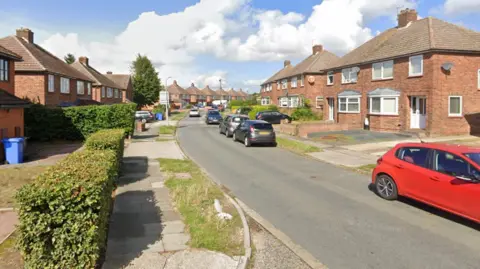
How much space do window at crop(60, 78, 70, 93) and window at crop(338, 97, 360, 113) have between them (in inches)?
951

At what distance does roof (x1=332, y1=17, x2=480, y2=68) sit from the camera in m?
22.0

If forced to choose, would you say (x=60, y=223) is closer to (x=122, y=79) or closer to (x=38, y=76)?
(x=38, y=76)

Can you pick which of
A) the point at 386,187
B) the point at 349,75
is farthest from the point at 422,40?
the point at 386,187

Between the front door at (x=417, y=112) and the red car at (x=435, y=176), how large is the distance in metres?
16.2

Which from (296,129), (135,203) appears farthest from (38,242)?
(296,129)

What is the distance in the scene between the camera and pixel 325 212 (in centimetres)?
809

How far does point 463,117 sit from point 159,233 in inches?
878

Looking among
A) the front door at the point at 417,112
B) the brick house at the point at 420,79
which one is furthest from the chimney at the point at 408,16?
the front door at the point at 417,112

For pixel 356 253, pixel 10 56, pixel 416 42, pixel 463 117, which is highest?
pixel 416 42

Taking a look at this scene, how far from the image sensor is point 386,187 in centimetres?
916

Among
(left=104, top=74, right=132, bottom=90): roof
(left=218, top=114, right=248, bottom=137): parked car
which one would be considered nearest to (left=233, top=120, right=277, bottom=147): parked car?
(left=218, top=114, right=248, bottom=137): parked car

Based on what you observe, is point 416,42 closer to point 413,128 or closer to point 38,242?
point 413,128

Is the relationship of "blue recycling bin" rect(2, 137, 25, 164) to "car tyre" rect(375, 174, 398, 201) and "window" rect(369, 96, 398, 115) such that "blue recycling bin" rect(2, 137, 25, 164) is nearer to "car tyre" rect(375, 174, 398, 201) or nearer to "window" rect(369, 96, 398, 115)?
"car tyre" rect(375, 174, 398, 201)

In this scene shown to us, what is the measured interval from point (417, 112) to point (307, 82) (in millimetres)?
20004
